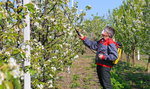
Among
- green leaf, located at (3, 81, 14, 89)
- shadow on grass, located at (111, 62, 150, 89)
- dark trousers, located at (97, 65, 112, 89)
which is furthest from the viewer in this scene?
shadow on grass, located at (111, 62, 150, 89)

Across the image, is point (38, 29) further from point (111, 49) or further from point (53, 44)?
point (111, 49)

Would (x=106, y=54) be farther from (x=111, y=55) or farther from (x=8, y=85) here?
(x=8, y=85)

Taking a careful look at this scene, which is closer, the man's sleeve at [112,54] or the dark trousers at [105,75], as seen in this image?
the man's sleeve at [112,54]

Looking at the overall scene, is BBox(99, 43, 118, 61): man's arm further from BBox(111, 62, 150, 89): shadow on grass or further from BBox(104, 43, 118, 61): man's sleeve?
BBox(111, 62, 150, 89): shadow on grass

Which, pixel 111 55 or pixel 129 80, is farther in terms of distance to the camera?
pixel 129 80

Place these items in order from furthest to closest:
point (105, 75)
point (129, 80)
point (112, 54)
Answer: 1. point (129, 80)
2. point (105, 75)
3. point (112, 54)

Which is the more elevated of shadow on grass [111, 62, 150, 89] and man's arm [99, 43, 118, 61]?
man's arm [99, 43, 118, 61]

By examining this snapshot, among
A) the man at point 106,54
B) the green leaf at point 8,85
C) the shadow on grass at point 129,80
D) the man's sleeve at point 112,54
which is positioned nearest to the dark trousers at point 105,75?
the man at point 106,54

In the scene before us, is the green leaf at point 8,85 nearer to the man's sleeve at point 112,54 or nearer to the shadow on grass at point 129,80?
the man's sleeve at point 112,54

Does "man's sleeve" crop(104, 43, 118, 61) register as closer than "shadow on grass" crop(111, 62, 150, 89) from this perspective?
Yes

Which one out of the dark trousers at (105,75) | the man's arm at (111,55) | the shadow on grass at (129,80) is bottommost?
the shadow on grass at (129,80)

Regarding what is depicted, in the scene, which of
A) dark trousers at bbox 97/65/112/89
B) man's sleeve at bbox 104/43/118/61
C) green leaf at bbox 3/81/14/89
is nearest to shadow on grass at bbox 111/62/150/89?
dark trousers at bbox 97/65/112/89

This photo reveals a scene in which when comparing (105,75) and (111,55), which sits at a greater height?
(111,55)

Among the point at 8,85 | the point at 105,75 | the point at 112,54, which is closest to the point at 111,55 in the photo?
the point at 112,54
